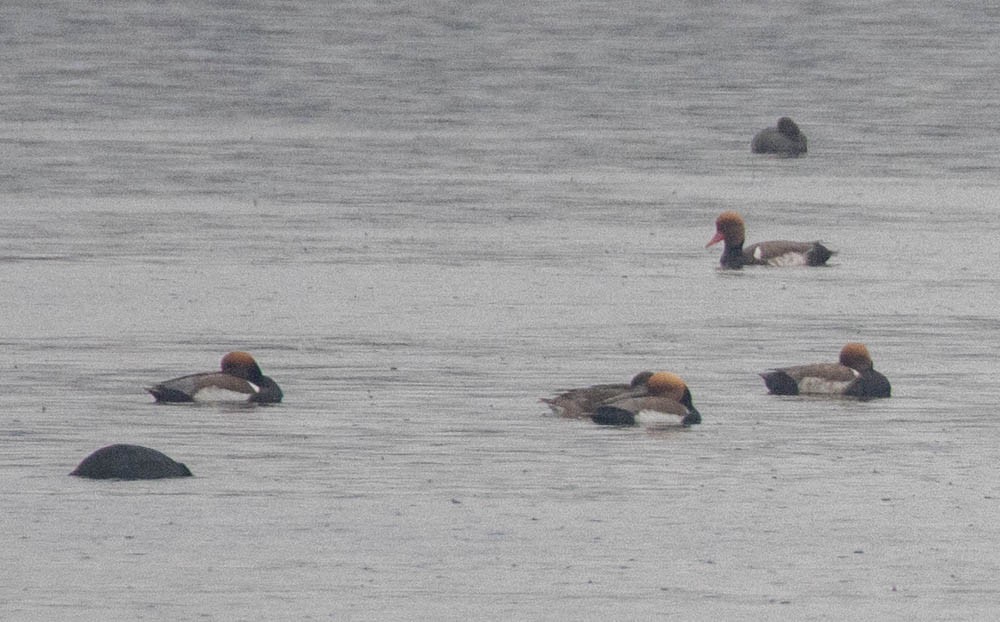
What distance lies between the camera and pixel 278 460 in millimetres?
18891

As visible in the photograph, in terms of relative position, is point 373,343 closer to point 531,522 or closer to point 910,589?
point 531,522

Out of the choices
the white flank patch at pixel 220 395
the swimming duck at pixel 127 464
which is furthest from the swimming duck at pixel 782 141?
the swimming duck at pixel 127 464

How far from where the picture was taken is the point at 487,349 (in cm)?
2420

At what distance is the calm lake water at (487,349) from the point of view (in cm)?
1541

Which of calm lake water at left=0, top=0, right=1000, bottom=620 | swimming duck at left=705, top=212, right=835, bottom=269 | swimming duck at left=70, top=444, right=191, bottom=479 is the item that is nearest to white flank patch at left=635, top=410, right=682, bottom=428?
calm lake water at left=0, top=0, right=1000, bottom=620

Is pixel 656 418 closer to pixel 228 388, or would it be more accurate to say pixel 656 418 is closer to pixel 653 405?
pixel 653 405

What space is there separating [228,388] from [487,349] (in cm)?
343

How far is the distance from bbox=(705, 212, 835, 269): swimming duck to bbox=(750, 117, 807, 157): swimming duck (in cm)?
1336

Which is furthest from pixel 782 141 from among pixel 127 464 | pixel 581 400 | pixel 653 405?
pixel 127 464

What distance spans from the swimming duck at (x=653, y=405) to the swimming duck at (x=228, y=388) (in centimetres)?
241

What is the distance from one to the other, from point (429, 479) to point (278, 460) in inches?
49.6

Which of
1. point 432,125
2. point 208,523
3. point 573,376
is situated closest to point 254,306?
point 573,376

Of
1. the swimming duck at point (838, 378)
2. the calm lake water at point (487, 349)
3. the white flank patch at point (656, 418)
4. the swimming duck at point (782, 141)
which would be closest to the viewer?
the calm lake water at point (487, 349)

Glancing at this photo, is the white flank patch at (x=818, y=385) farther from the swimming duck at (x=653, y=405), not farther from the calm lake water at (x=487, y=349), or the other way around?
the swimming duck at (x=653, y=405)
